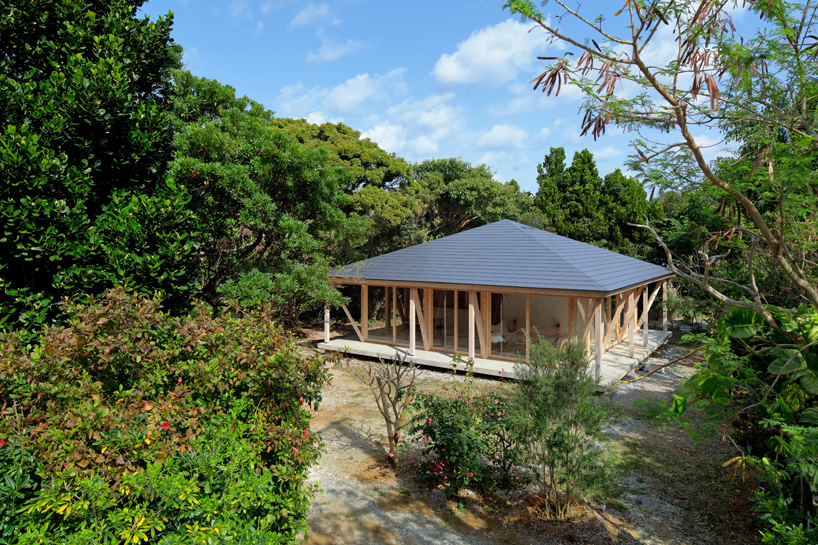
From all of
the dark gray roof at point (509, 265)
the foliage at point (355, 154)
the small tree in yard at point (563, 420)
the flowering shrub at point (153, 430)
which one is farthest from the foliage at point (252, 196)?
the foliage at point (355, 154)

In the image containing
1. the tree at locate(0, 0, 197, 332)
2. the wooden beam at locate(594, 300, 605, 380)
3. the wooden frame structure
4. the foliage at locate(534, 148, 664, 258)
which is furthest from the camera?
the foliage at locate(534, 148, 664, 258)

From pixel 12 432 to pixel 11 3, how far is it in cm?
577

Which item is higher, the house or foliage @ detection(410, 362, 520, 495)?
the house

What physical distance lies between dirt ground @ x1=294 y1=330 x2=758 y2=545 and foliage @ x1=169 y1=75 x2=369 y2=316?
4.02 m

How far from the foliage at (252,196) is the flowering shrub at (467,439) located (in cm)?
451

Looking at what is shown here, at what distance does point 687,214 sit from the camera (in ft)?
71.8

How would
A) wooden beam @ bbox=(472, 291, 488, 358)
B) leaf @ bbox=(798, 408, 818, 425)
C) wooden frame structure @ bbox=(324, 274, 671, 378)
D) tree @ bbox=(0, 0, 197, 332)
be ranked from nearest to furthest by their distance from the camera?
leaf @ bbox=(798, 408, 818, 425)
tree @ bbox=(0, 0, 197, 332)
wooden frame structure @ bbox=(324, 274, 671, 378)
wooden beam @ bbox=(472, 291, 488, 358)

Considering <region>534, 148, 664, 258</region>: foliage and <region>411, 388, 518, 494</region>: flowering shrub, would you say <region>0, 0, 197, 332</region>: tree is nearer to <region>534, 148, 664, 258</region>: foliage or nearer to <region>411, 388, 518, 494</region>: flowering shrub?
<region>411, 388, 518, 494</region>: flowering shrub

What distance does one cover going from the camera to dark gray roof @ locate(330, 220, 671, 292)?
12921 millimetres

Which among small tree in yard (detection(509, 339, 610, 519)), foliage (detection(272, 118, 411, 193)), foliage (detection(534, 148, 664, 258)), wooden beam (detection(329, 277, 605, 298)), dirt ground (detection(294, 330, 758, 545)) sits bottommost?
dirt ground (detection(294, 330, 758, 545))

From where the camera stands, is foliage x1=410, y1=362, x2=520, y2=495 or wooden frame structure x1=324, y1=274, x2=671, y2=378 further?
wooden frame structure x1=324, y1=274, x2=671, y2=378

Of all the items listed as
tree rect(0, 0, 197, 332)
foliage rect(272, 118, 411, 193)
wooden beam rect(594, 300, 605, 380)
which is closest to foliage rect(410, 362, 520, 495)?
tree rect(0, 0, 197, 332)

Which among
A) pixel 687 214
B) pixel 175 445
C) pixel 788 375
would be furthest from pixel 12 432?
pixel 687 214

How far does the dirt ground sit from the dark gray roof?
4818mm
